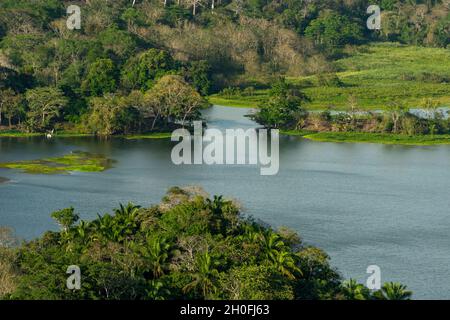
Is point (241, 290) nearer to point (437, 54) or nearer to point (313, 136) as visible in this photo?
point (313, 136)

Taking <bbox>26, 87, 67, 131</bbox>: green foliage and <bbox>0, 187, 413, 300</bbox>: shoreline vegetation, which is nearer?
<bbox>0, 187, 413, 300</bbox>: shoreline vegetation

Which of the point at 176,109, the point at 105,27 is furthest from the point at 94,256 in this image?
the point at 105,27

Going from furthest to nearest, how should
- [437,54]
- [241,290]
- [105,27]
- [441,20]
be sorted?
Result: [441,20] → [437,54] → [105,27] → [241,290]

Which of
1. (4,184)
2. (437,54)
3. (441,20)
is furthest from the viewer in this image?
(441,20)

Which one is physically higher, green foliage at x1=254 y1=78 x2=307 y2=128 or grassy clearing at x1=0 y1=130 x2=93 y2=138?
green foliage at x1=254 y1=78 x2=307 y2=128

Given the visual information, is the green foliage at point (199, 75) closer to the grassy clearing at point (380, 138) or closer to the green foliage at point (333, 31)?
the grassy clearing at point (380, 138)

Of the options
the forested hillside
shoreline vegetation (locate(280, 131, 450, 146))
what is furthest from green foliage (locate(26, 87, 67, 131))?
shoreline vegetation (locate(280, 131, 450, 146))

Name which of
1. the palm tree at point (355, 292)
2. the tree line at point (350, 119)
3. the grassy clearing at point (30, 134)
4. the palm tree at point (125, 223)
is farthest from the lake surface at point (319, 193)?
the palm tree at point (125, 223)

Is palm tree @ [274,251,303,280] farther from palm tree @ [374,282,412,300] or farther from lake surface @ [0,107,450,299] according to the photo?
lake surface @ [0,107,450,299]
